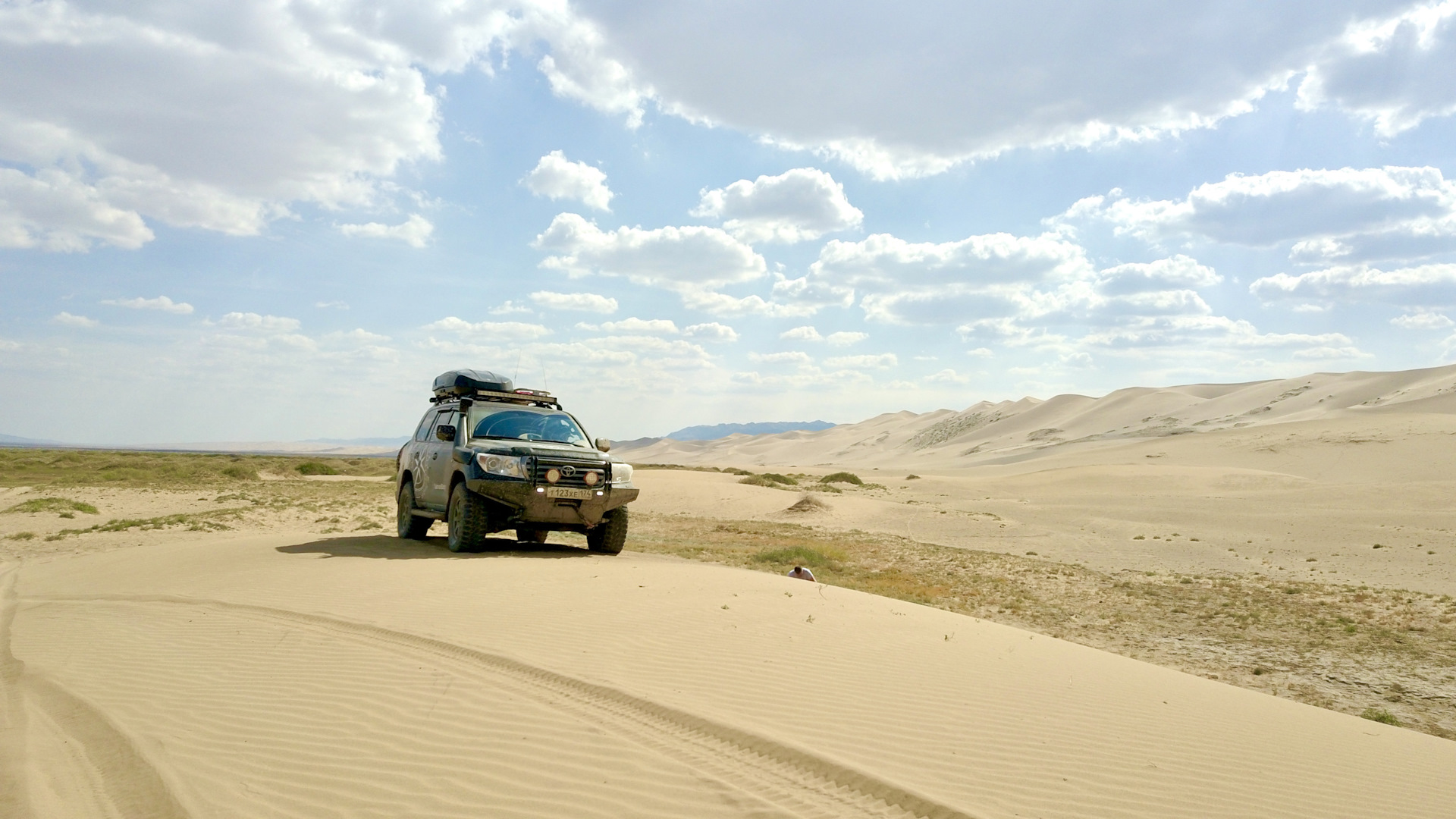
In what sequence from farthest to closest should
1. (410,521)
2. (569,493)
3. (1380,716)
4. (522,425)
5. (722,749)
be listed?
(410,521) < (522,425) < (569,493) < (1380,716) < (722,749)

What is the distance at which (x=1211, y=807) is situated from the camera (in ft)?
13.8

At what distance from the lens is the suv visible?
11.3m

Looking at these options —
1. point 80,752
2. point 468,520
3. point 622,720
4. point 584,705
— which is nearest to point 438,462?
point 468,520

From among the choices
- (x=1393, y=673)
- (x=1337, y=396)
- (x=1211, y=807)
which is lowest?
(x=1393, y=673)

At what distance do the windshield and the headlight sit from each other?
1.12 m

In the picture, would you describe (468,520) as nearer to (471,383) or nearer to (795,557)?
(471,383)

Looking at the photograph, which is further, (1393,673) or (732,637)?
(1393,673)

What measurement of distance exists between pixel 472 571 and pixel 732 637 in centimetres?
408

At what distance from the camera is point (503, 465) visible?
11289 millimetres

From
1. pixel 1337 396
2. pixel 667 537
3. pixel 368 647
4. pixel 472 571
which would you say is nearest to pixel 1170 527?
pixel 667 537

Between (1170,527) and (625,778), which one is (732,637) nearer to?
(625,778)

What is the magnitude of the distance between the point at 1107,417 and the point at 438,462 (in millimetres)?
99990

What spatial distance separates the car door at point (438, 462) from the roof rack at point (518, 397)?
41 centimetres

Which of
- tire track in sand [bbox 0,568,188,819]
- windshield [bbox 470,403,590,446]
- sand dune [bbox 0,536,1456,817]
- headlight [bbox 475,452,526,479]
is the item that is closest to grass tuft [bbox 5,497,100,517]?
windshield [bbox 470,403,590,446]
